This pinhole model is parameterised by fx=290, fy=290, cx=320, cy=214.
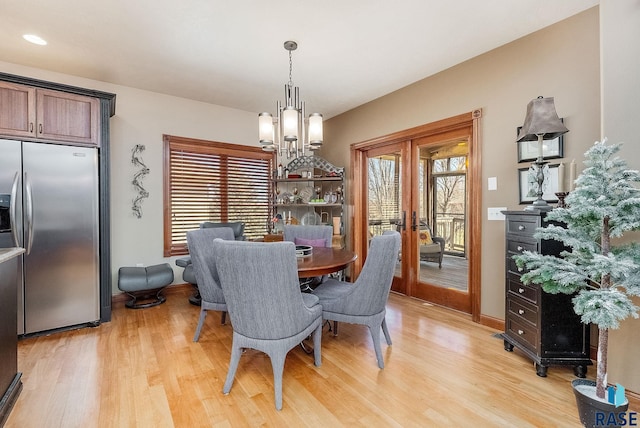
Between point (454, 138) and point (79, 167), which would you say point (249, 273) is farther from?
point (454, 138)

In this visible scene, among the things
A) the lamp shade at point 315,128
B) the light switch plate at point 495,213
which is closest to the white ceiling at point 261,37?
the lamp shade at point 315,128

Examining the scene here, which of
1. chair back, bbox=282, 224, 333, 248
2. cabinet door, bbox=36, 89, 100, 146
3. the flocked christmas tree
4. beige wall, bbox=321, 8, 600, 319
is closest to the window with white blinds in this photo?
cabinet door, bbox=36, 89, 100, 146

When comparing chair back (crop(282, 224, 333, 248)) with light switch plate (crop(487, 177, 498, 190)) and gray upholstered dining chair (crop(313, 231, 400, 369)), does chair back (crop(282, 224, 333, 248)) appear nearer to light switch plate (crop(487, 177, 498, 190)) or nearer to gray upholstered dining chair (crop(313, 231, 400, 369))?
gray upholstered dining chair (crop(313, 231, 400, 369))

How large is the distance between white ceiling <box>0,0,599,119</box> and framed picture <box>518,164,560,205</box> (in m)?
1.23

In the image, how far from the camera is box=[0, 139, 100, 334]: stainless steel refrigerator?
2558 millimetres

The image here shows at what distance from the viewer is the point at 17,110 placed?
261cm

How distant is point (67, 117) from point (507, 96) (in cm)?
425

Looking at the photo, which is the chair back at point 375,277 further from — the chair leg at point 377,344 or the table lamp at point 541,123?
the table lamp at point 541,123

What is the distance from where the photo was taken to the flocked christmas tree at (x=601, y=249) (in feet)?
4.67

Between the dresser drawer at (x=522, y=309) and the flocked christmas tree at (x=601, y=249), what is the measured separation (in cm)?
57

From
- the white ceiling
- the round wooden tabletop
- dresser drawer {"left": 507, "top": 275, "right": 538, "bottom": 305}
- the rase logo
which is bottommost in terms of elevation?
the rase logo

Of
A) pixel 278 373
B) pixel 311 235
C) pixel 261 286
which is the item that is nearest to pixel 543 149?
pixel 311 235

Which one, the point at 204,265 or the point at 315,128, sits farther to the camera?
the point at 315,128

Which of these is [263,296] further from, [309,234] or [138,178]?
[138,178]
